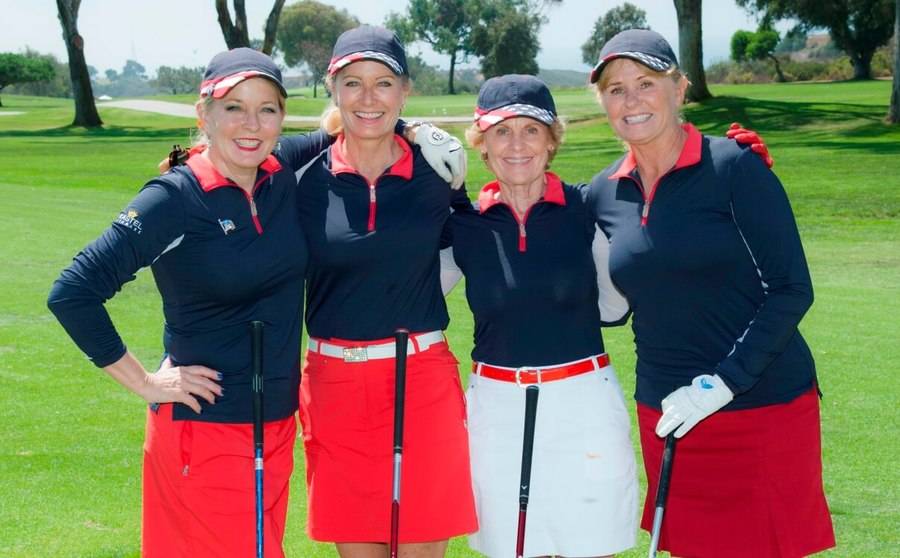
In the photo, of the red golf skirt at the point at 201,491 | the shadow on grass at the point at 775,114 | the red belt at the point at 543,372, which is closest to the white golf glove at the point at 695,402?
the red belt at the point at 543,372

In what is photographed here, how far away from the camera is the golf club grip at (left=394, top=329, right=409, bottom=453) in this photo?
3.79 metres

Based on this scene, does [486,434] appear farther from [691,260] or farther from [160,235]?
[160,235]

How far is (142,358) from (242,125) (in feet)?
15.9

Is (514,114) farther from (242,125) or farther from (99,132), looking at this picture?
(99,132)

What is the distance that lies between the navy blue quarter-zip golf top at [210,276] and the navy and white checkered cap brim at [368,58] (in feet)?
1.46

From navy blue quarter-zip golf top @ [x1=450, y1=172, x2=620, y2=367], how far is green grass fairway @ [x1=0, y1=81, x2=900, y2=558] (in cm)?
140

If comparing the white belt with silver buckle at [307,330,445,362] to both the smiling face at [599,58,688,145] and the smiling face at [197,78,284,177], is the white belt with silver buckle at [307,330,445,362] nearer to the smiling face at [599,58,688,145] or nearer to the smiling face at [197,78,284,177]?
the smiling face at [197,78,284,177]

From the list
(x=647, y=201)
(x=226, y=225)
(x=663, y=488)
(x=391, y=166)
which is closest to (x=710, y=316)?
(x=647, y=201)

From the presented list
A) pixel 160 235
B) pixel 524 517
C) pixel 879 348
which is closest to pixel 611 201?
pixel 524 517

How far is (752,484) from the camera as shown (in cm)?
371

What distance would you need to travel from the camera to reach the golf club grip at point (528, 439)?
3678mm

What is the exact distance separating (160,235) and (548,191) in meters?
1.26

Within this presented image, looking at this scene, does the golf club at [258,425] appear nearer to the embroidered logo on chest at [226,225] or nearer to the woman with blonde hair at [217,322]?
the woman with blonde hair at [217,322]

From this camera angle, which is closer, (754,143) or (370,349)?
(754,143)
